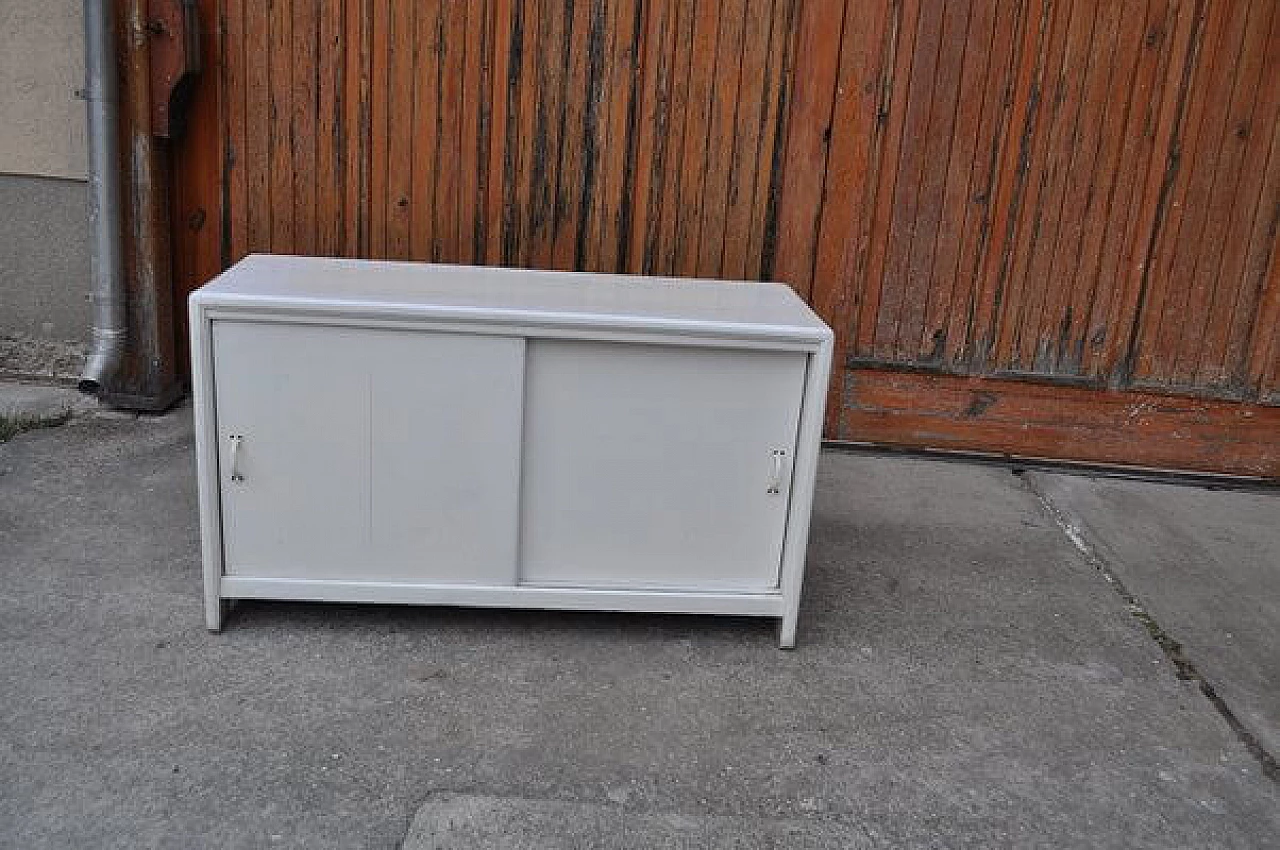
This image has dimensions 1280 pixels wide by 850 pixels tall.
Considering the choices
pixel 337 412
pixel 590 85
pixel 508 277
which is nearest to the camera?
pixel 337 412

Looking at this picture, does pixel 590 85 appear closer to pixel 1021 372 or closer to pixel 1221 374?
pixel 1021 372

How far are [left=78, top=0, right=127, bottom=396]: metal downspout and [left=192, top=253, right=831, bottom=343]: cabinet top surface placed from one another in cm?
101

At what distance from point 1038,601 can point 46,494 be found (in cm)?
300

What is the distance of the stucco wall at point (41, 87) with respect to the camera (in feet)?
13.7

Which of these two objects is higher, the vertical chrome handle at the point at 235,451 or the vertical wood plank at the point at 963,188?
the vertical wood plank at the point at 963,188

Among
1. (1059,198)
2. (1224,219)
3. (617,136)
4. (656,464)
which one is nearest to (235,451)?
(656,464)

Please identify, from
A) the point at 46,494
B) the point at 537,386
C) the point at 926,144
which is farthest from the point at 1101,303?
the point at 46,494

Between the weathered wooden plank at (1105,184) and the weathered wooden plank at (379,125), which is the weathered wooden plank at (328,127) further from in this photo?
the weathered wooden plank at (1105,184)

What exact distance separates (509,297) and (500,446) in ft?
1.31

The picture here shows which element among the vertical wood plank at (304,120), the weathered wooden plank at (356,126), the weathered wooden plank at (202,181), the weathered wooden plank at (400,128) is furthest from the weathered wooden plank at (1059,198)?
the weathered wooden plank at (202,181)

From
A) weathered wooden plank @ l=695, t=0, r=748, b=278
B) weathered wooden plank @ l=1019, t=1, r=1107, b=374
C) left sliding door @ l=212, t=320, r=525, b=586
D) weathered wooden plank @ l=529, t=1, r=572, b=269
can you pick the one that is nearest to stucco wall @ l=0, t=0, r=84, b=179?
weathered wooden plank @ l=529, t=1, r=572, b=269

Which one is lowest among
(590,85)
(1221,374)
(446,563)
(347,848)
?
(347,848)

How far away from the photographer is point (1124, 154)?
13.6 ft

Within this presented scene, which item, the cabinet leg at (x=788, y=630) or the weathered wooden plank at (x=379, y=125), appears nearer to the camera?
the cabinet leg at (x=788, y=630)
